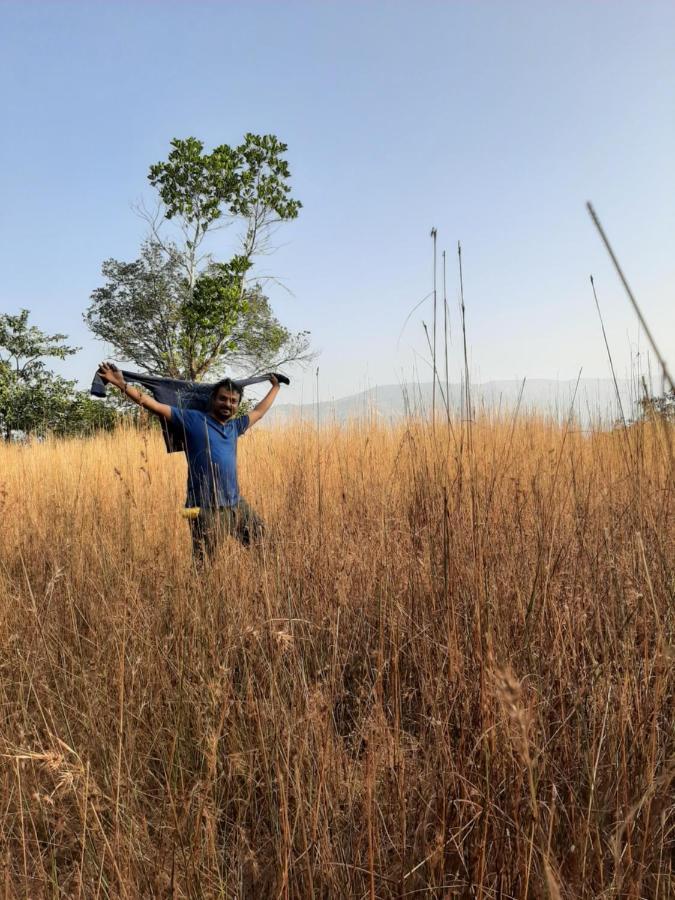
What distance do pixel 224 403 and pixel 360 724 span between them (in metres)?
2.29

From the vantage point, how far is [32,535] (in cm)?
382

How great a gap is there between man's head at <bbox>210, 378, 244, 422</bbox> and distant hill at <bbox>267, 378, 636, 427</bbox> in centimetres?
54

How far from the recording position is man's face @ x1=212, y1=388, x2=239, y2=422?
137 inches

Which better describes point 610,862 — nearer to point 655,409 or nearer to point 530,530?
point 655,409

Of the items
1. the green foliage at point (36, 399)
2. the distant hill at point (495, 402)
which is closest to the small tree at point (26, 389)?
the green foliage at point (36, 399)

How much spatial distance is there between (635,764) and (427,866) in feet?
1.70

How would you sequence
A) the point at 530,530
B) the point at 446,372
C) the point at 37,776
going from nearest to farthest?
the point at 37,776 < the point at 446,372 < the point at 530,530

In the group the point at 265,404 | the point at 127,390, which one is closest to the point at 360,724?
the point at 127,390

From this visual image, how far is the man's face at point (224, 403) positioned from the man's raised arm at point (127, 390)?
303 millimetres

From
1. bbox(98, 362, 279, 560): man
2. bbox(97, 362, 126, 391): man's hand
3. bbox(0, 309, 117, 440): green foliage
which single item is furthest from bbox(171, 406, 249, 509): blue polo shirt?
bbox(0, 309, 117, 440): green foliage

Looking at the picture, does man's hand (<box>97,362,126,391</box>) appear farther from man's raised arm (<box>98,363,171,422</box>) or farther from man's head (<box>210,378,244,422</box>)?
man's head (<box>210,378,244,422</box>)

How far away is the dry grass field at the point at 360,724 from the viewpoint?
1037 millimetres

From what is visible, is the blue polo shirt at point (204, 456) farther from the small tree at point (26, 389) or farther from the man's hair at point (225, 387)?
the small tree at point (26, 389)

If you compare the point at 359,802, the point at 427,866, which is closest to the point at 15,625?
the point at 359,802
